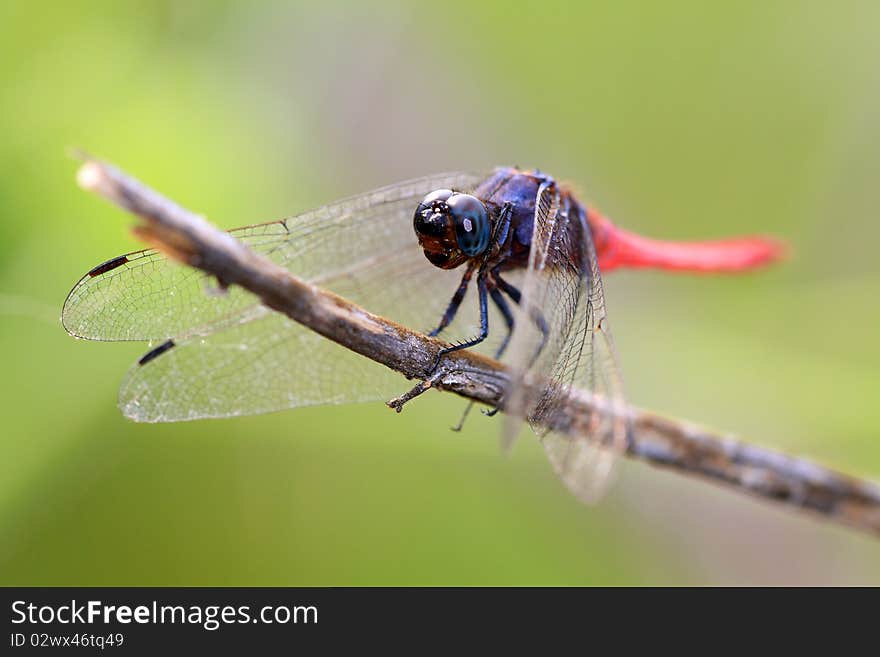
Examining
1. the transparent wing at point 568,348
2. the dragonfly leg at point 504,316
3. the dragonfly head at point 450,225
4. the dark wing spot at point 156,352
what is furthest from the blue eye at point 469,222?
the dark wing spot at point 156,352

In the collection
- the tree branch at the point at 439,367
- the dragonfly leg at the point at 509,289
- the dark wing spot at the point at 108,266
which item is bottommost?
the tree branch at the point at 439,367

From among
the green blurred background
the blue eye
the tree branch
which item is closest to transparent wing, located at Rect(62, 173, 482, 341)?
the tree branch

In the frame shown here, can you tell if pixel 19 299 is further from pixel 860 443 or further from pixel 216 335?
pixel 860 443

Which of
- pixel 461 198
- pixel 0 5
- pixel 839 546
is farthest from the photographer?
pixel 839 546

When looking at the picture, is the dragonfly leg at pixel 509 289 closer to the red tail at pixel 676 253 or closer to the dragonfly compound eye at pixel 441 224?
the dragonfly compound eye at pixel 441 224

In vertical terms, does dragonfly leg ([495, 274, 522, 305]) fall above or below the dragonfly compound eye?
above

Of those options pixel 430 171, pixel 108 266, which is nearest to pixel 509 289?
pixel 108 266

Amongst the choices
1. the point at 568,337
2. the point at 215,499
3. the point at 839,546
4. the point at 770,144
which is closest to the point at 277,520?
the point at 215,499

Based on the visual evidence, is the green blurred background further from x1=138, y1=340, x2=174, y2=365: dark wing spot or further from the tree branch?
the tree branch
